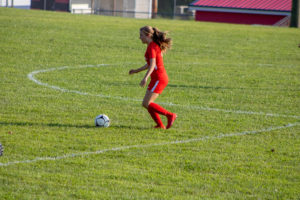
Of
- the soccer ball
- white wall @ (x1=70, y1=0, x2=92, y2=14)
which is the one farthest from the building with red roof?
the soccer ball

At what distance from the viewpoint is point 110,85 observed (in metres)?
12.9

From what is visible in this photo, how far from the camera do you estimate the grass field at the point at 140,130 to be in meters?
5.99

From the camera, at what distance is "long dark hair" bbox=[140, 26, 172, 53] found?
8.64 metres

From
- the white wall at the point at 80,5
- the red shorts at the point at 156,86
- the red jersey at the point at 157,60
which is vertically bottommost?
the red shorts at the point at 156,86

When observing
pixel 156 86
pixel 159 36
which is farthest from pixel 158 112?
pixel 159 36

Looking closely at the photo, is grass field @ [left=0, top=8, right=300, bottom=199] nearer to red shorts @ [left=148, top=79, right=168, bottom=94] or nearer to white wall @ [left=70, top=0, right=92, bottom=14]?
red shorts @ [left=148, top=79, right=168, bottom=94]

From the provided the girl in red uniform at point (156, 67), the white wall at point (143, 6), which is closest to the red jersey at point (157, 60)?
the girl in red uniform at point (156, 67)

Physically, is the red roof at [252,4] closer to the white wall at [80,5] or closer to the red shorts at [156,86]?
the white wall at [80,5]

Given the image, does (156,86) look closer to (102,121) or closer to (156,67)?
(156,67)

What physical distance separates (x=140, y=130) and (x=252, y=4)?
43292 millimetres

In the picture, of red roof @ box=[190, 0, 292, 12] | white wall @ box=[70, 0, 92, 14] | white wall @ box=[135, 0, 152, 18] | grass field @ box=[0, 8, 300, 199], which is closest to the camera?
grass field @ box=[0, 8, 300, 199]

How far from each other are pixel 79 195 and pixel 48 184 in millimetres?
485

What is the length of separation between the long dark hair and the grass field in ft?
4.52

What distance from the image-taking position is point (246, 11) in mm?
49219
